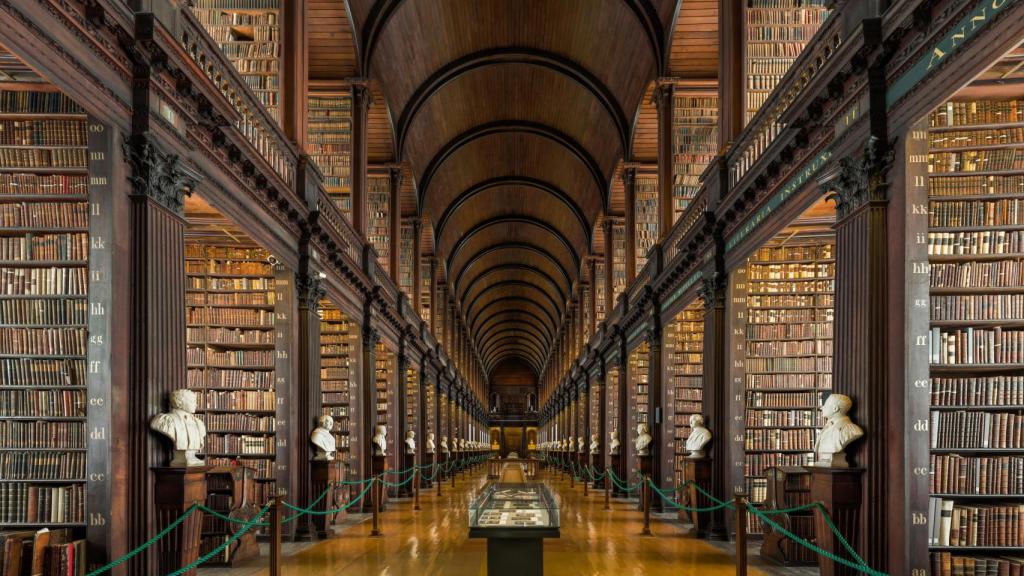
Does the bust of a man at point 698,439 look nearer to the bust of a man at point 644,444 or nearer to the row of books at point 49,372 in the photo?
the bust of a man at point 644,444

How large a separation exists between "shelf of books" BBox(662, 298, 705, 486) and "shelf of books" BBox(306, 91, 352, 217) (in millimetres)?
5497

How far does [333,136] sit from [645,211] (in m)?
7.84

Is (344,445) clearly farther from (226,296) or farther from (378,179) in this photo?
(378,179)

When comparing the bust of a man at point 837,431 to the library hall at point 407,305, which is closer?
the library hall at point 407,305

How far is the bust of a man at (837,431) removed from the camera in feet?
21.2

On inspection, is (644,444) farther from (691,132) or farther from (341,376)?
(691,132)

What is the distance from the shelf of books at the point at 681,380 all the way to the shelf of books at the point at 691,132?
1.80 metres

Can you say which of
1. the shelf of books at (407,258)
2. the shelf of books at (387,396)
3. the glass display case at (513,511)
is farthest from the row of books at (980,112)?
the shelf of books at (407,258)

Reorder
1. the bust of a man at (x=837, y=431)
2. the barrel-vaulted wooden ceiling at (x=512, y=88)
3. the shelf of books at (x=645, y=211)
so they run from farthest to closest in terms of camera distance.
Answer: the shelf of books at (x=645, y=211) → the barrel-vaulted wooden ceiling at (x=512, y=88) → the bust of a man at (x=837, y=431)

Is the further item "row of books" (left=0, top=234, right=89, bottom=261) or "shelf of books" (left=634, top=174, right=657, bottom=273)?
"shelf of books" (left=634, top=174, right=657, bottom=273)

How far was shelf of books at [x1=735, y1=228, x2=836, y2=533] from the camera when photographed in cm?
1106

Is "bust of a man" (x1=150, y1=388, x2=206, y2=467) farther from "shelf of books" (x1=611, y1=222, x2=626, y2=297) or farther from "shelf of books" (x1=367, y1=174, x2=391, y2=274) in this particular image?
"shelf of books" (x1=611, y1=222, x2=626, y2=297)

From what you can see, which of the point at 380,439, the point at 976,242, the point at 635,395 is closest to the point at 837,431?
the point at 976,242

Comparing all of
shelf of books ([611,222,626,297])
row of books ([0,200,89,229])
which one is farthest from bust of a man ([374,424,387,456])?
shelf of books ([611,222,626,297])
